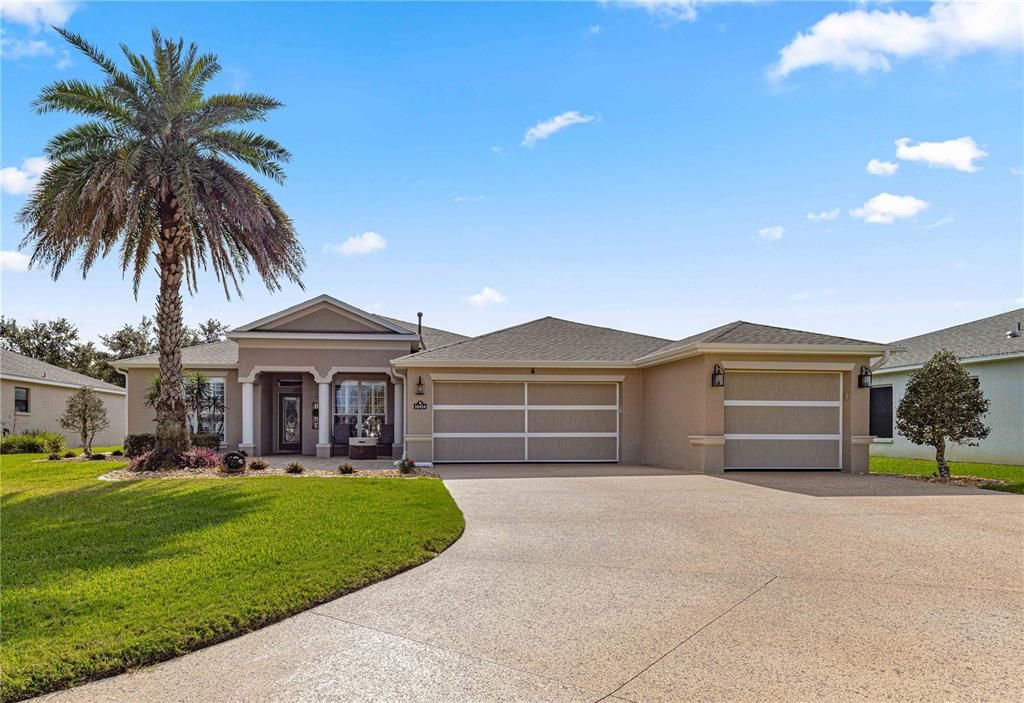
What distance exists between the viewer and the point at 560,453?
644 inches

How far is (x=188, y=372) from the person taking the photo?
64.4 ft

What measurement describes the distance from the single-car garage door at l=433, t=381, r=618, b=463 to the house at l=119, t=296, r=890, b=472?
3cm

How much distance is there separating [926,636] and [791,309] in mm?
17758

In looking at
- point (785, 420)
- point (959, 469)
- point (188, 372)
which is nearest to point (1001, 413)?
point (959, 469)

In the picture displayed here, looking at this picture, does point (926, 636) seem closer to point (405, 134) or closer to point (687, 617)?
point (687, 617)

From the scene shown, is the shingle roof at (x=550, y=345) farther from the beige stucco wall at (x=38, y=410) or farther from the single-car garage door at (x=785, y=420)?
the beige stucco wall at (x=38, y=410)

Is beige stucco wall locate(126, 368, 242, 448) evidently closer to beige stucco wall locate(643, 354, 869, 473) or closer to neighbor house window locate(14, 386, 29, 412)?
neighbor house window locate(14, 386, 29, 412)

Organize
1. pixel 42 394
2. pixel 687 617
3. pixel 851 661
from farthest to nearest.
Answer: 1. pixel 42 394
2. pixel 687 617
3. pixel 851 661

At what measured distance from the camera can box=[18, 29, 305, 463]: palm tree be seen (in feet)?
42.4

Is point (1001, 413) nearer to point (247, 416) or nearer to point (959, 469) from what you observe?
point (959, 469)

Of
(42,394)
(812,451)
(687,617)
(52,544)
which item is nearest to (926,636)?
(687,617)

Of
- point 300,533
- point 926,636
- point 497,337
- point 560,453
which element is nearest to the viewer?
point 926,636

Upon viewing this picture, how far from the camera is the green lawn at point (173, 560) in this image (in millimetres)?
3920

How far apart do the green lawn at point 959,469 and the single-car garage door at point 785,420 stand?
4.98 ft
